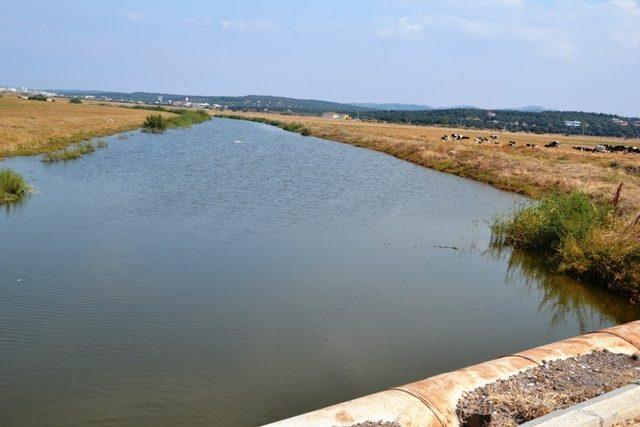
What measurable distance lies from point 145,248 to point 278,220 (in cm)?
548

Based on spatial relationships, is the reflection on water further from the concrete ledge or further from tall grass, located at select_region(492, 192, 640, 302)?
the concrete ledge

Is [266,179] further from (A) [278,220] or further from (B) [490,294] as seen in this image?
(B) [490,294]

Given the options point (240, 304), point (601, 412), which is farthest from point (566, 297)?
point (601, 412)

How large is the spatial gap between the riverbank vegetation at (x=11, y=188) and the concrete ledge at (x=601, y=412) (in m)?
18.3

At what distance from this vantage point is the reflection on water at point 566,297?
12.2 m

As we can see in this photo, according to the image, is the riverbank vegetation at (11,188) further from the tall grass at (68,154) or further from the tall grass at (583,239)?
the tall grass at (583,239)

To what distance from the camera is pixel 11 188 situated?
1934 centimetres

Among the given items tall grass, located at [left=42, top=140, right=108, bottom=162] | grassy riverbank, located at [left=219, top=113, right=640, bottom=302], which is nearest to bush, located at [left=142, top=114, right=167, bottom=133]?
tall grass, located at [left=42, top=140, right=108, bottom=162]

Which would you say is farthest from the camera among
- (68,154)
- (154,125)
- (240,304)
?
(154,125)

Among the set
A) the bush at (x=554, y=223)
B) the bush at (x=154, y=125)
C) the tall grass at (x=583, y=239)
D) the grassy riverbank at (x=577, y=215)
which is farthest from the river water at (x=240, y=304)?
the bush at (x=154, y=125)

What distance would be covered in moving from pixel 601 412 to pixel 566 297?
27.1ft

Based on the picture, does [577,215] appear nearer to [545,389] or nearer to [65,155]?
[545,389]

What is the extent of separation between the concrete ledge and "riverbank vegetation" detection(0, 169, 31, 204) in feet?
60.2

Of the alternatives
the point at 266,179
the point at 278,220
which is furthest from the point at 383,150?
the point at 278,220
